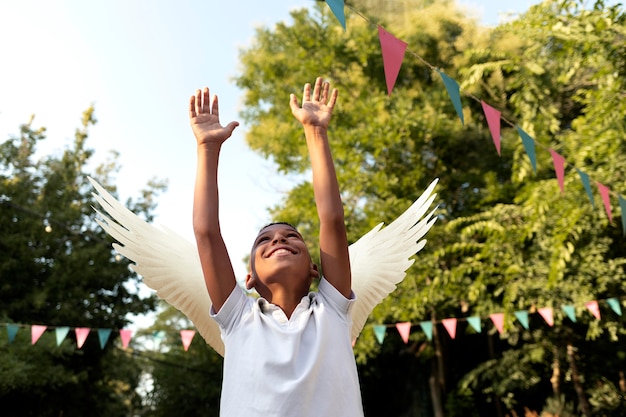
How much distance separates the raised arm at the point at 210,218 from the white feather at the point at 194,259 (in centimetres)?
33

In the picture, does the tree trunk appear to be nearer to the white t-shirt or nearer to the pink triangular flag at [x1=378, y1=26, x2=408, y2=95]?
the pink triangular flag at [x1=378, y1=26, x2=408, y2=95]

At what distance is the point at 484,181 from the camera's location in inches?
497

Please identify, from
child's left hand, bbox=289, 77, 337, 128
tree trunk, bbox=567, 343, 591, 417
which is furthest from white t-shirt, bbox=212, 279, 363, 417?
tree trunk, bbox=567, 343, 591, 417

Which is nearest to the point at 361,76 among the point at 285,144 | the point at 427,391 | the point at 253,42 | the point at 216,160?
the point at 285,144

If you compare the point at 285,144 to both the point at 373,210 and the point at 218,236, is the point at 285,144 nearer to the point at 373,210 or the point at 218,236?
the point at 373,210

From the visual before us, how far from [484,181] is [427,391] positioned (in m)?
5.39

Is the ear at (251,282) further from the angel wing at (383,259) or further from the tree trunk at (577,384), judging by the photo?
the tree trunk at (577,384)

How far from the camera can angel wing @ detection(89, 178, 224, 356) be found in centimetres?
207

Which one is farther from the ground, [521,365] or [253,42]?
[253,42]

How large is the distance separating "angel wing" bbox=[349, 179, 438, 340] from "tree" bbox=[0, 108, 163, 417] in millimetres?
10206

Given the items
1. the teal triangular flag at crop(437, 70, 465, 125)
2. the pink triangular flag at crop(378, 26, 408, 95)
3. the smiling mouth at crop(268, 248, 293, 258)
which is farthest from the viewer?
the teal triangular flag at crop(437, 70, 465, 125)

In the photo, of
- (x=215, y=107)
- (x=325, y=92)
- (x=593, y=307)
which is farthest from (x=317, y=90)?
(x=593, y=307)

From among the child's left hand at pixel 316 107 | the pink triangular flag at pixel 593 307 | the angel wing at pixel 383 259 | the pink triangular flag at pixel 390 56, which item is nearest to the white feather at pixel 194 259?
the angel wing at pixel 383 259

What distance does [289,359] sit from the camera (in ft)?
5.39
